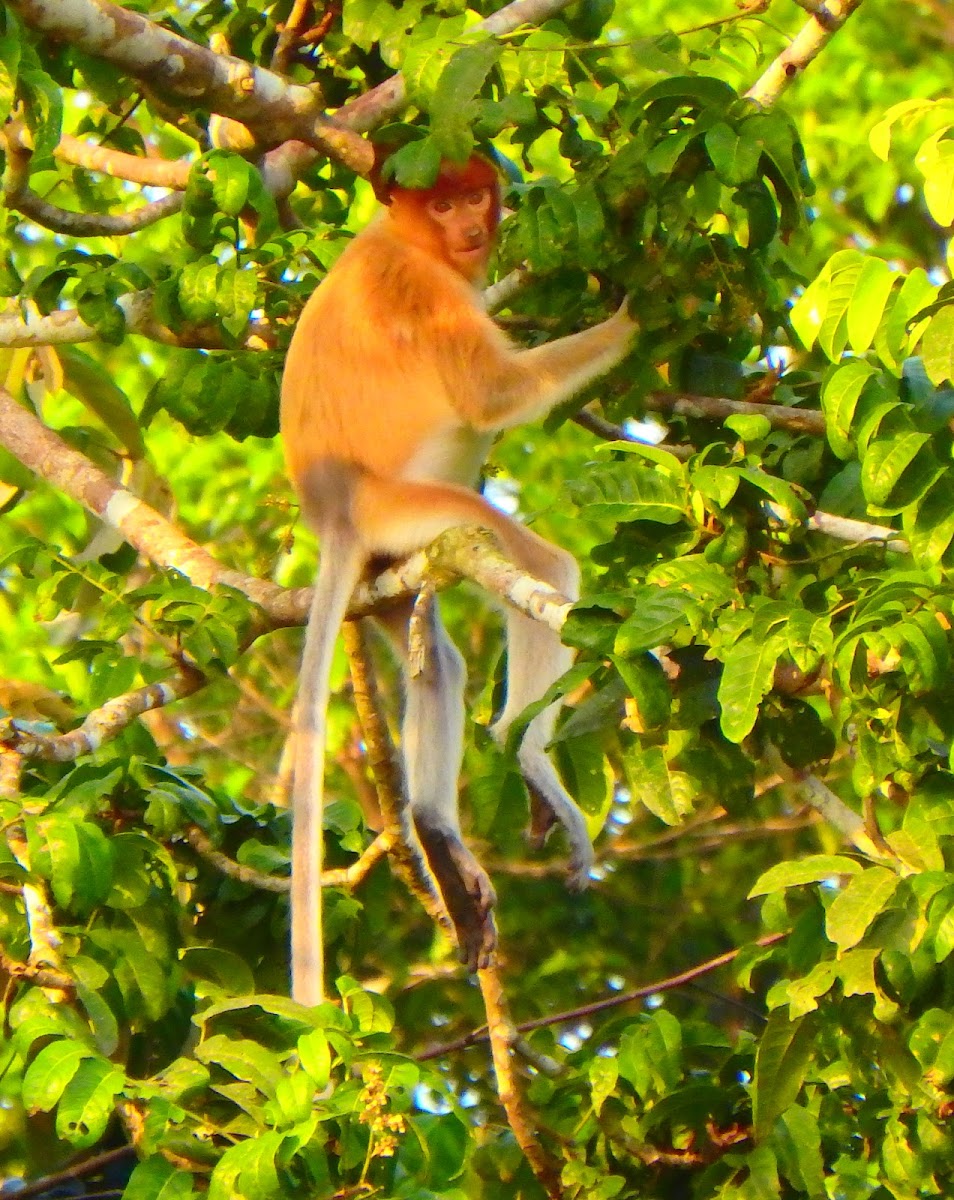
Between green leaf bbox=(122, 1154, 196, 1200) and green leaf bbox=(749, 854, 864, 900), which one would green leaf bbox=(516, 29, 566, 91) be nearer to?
green leaf bbox=(749, 854, 864, 900)

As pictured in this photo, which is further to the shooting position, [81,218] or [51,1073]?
[81,218]

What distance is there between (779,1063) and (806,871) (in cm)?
44

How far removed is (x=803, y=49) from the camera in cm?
300

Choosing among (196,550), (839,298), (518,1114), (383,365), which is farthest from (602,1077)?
(383,365)

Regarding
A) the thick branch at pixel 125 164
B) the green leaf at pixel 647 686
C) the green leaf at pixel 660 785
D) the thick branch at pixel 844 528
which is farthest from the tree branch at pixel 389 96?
the green leaf at pixel 647 686

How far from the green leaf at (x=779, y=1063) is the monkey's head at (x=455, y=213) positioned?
2.25 metres

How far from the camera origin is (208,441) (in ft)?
21.6

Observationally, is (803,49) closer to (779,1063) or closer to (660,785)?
(660,785)

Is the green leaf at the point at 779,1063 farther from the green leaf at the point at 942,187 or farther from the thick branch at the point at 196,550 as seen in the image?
the green leaf at the point at 942,187

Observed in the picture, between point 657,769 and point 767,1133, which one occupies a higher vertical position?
point 657,769

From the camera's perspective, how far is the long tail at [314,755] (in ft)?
8.63

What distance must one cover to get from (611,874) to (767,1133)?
3.91m

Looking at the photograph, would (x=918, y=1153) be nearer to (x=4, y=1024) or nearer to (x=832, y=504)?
(x=832, y=504)

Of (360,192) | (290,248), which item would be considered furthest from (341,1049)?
(360,192)
